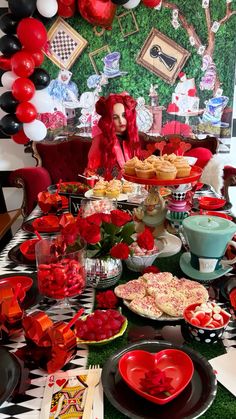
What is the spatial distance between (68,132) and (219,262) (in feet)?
8.97

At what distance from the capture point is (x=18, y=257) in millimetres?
1437

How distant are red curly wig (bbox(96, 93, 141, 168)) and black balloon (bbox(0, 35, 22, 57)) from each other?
37.3 inches

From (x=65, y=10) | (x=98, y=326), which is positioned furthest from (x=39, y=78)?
(x=98, y=326)

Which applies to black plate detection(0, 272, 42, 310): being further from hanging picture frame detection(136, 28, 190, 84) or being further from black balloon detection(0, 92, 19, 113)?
hanging picture frame detection(136, 28, 190, 84)

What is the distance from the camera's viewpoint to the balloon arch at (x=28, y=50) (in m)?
2.88

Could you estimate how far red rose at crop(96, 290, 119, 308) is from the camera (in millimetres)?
1084

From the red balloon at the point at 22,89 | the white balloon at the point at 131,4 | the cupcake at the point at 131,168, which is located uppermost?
the white balloon at the point at 131,4

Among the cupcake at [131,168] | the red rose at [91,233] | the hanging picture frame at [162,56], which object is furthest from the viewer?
the hanging picture frame at [162,56]

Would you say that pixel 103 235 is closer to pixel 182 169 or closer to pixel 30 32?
pixel 182 169

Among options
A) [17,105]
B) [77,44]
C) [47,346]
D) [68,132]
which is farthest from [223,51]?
[47,346]

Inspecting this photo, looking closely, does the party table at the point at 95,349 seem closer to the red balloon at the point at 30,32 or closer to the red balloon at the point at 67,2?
the red balloon at the point at 30,32

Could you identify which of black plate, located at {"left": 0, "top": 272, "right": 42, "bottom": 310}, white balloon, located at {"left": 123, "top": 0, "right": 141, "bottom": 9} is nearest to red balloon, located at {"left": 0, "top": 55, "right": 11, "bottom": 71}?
white balloon, located at {"left": 123, "top": 0, "right": 141, "bottom": 9}

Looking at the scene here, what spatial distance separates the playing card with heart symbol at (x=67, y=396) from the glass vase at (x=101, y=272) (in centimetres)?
36

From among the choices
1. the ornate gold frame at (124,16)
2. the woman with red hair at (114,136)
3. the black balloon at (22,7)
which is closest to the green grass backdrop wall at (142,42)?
the ornate gold frame at (124,16)
